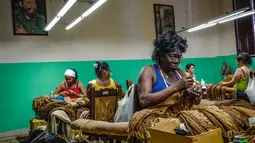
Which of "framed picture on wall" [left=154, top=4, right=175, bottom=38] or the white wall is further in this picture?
"framed picture on wall" [left=154, top=4, right=175, bottom=38]

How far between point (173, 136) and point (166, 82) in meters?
0.88

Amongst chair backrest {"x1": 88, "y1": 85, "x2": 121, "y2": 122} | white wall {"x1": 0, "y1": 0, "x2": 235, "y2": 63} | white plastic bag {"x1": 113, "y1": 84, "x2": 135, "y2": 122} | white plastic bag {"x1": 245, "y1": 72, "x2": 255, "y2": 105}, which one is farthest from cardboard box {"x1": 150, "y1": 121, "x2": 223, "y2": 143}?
white wall {"x1": 0, "y1": 0, "x2": 235, "y2": 63}

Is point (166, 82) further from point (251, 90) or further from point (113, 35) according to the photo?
point (113, 35)

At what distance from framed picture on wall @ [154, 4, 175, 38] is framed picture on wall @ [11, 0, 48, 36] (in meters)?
3.33

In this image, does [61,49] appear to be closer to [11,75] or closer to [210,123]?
[11,75]

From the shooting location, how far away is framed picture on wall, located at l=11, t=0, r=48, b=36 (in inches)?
247

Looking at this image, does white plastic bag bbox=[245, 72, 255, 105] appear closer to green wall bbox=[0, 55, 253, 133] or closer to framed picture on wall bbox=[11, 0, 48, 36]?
green wall bbox=[0, 55, 253, 133]

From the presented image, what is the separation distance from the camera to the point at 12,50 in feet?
20.3

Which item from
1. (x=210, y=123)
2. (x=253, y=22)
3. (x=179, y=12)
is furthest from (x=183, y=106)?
(x=179, y=12)

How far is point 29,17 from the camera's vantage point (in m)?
6.45

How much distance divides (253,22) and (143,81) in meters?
6.47

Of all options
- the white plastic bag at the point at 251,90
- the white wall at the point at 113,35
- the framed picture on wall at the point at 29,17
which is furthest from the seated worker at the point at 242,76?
the framed picture on wall at the point at 29,17

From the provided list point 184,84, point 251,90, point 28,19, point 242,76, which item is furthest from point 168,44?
point 28,19

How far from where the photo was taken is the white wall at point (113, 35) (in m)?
6.31
